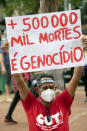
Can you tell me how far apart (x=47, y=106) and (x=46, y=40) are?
2.27ft

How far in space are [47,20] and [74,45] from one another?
37cm

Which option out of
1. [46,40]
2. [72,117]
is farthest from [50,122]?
[72,117]

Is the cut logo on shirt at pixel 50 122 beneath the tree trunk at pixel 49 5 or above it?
beneath

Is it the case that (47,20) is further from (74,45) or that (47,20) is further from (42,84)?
(42,84)

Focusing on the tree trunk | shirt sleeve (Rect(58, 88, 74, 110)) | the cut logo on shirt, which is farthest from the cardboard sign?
the tree trunk

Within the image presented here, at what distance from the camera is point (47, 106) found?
118 inches

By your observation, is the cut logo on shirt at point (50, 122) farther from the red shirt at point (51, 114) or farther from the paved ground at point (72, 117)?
the paved ground at point (72, 117)

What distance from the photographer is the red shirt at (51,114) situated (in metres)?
2.94

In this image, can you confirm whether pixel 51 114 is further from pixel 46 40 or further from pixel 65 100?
pixel 46 40

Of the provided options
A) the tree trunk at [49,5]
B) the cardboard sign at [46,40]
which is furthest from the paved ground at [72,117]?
the cardboard sign at [46,40]

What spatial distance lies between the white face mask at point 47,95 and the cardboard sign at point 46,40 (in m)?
0.38

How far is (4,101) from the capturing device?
8945 mm

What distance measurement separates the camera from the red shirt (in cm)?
294

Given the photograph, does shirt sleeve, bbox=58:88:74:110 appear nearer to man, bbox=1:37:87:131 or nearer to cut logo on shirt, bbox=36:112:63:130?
man, bbox=1:37:87:131
